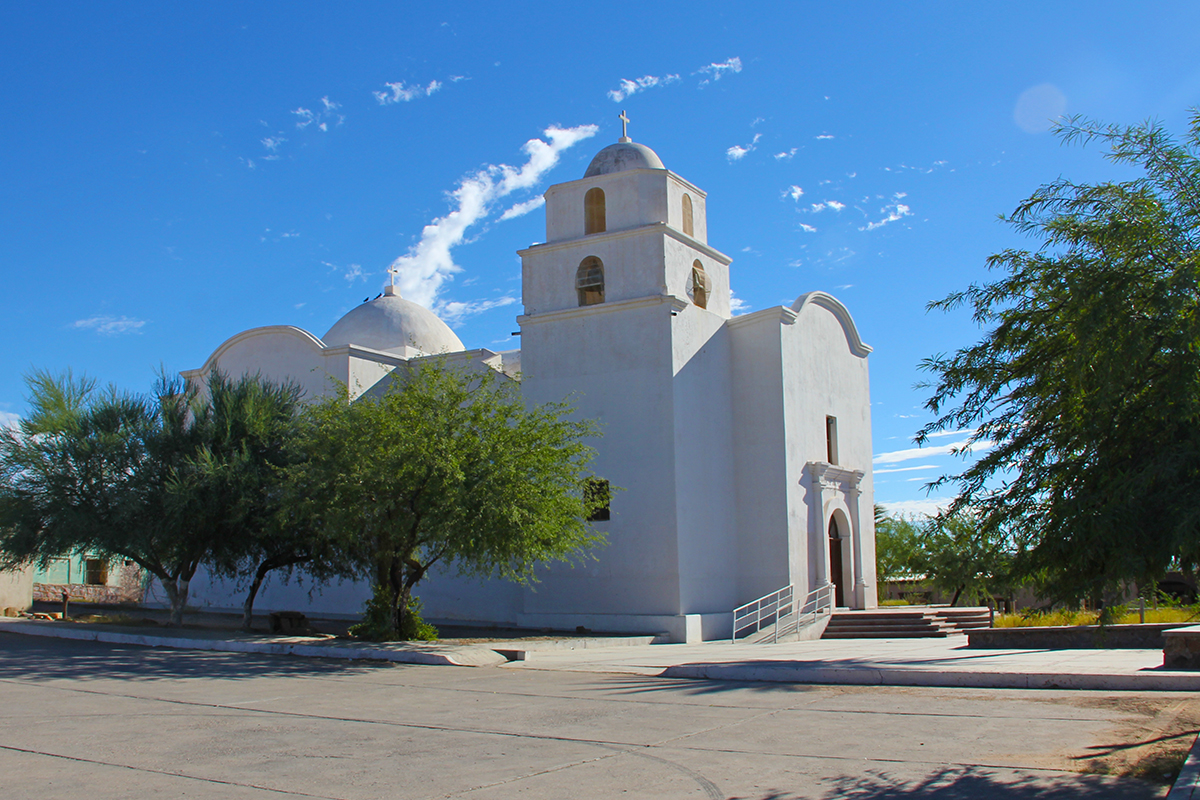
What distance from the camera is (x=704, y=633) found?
22.8m

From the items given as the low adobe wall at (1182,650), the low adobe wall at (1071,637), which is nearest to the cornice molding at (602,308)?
the low adobe wall at (1071,637)

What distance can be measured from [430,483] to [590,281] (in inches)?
400

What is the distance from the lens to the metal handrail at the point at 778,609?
23.4 m

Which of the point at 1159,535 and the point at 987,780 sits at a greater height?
the point at 1159,535

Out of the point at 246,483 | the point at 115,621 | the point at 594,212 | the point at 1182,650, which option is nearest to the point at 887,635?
the point at 1182,650

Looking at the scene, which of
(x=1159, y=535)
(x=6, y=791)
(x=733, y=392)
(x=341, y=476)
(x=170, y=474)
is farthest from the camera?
(x=733, y=392)

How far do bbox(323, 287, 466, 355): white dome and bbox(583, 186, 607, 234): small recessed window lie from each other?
7.67 meters

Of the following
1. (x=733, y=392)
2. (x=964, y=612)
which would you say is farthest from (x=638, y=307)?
(x=964, y=612)

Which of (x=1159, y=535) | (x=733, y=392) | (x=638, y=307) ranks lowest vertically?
(x=1159, y=535)

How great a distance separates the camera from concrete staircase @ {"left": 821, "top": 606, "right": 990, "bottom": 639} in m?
23.7

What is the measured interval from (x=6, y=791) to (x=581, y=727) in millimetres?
4394

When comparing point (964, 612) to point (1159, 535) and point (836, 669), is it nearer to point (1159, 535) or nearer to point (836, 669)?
point (836, 669)

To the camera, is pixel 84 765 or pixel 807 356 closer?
pixel 84 765

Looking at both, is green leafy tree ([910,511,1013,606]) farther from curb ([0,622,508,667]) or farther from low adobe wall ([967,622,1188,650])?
low adobe wall ([967,622,1188,650])
